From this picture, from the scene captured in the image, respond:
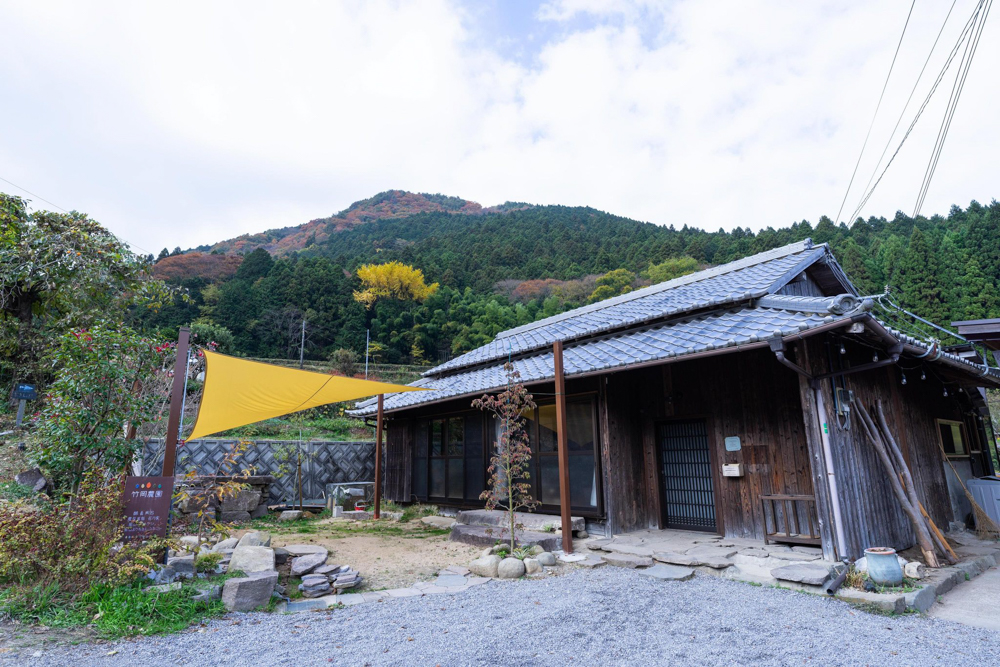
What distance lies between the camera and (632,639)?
3.03 m

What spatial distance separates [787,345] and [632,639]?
3013 mm

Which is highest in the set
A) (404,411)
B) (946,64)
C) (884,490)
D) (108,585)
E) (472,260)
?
(472,260)

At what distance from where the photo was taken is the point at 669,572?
14.4ft

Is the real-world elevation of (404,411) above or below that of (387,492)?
above

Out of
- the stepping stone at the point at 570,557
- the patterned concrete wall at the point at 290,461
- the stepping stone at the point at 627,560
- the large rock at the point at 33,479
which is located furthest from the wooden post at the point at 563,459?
the large rock at the point at 33,479

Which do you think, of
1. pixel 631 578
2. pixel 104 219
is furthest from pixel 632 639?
pixel 104 219

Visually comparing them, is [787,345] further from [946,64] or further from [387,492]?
[387,492]

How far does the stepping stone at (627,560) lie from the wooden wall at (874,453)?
5.49 ft

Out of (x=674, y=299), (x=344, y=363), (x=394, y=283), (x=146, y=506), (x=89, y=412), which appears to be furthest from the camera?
(x=394, y=283)

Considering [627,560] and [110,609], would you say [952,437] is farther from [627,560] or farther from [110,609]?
[110,609]

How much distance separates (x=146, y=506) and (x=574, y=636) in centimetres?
321

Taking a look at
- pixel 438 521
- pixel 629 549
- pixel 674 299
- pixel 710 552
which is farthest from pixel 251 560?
pixel 674 299

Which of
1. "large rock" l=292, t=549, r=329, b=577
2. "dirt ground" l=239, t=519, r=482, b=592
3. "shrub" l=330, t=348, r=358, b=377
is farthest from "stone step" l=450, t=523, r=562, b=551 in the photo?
"shrub" l=330, t=348, r=358, b=377

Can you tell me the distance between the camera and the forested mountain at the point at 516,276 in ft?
63.6
